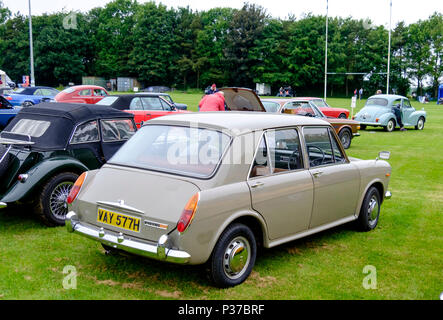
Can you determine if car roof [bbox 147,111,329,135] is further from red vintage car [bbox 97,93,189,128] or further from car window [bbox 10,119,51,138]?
red vintage car [bbox 97,93,189,128]

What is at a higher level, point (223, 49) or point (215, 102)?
point (223, 49)

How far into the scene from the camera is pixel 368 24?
241 feet

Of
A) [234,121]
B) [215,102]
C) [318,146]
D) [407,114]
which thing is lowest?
[318,146]

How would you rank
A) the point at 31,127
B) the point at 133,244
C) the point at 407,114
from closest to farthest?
the point at 133,244 → the point at 31,127 → the point at 407,114

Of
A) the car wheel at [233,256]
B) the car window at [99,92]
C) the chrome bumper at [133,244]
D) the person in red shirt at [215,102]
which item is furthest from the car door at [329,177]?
the car window at [99,92]

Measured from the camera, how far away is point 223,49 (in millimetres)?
77062

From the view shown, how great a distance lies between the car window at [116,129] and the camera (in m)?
7.50

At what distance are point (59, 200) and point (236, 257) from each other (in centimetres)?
313

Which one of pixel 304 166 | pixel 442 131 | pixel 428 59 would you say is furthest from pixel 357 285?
pixel 428 59

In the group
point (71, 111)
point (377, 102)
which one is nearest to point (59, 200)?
point (71, 111)

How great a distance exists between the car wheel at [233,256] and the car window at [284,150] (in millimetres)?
853

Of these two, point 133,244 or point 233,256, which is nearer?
point 133,244

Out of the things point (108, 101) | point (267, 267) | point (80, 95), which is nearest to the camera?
point (267, 267)

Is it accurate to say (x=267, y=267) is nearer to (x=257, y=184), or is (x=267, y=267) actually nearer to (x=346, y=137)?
(x=257, y=184)
